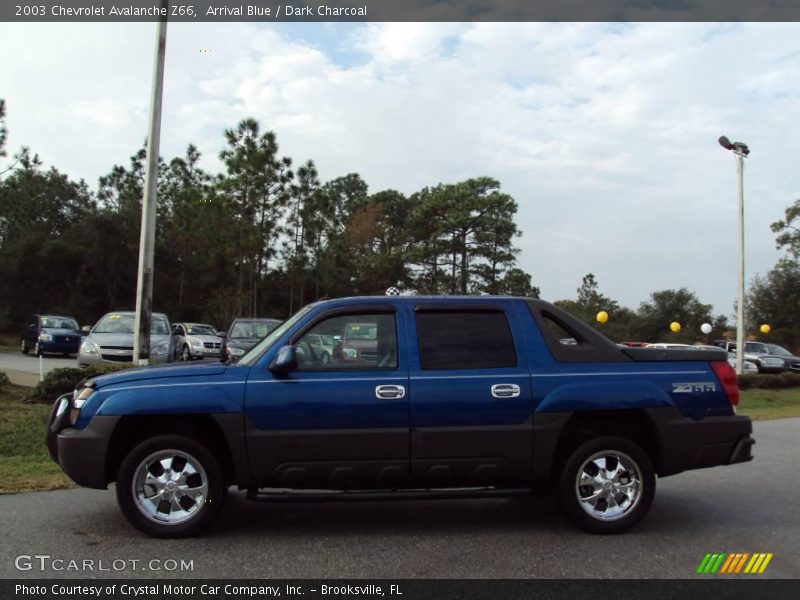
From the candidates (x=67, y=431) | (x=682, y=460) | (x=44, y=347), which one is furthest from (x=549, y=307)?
(x=44, y=347)

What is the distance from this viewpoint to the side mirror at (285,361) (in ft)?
16.8

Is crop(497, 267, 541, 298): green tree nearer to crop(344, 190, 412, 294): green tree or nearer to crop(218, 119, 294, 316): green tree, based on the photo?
crop(344, 190, 412, 294): green tree

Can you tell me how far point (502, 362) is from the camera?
5.48 metres

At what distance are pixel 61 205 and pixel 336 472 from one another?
54.0 m

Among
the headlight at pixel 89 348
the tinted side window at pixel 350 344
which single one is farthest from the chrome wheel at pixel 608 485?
the headlight at pixel 89 348

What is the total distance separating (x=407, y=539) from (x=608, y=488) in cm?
159

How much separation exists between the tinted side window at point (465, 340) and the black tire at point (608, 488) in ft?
3.03
